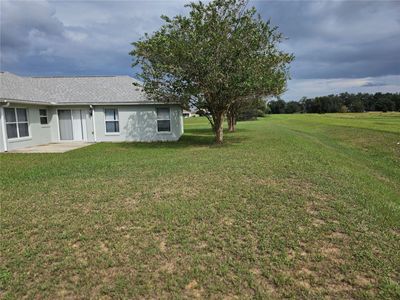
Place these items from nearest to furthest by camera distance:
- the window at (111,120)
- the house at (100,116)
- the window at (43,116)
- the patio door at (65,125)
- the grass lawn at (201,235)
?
the grass lawn at (201,235) < the window at (43,116) < the house at (100,116) < the window at (111,120) < the patio door at (65,125)

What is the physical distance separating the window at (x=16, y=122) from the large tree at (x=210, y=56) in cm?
713

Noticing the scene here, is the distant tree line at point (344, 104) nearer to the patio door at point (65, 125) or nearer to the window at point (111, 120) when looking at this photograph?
the window at point (111, 120)

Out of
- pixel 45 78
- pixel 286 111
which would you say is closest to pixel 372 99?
pixel 286 111

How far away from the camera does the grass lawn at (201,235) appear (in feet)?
10.2

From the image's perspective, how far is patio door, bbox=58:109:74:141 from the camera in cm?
1781

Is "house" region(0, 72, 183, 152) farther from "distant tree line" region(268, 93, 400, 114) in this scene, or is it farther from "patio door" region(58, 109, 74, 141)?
"distant tree line" region(268, 93, 400, 114)

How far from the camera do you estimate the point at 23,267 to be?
3.46 metres

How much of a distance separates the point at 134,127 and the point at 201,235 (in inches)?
571

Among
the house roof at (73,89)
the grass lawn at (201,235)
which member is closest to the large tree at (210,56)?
the house roof at (73,89)

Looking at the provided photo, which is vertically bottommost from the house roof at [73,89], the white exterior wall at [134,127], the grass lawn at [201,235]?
the grass lawn at [201,235]

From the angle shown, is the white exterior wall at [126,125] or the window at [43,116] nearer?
the window at [43,116]

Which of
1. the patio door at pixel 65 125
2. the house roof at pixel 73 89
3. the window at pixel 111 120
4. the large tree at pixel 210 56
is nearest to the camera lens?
the large tree at pixel 210 56

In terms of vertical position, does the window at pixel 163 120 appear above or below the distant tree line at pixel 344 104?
below

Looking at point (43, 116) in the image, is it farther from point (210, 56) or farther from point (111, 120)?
point (210, 56)
